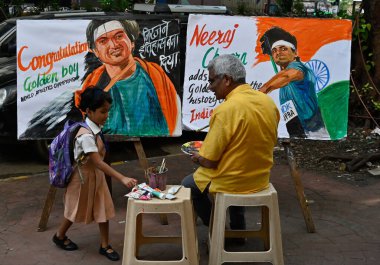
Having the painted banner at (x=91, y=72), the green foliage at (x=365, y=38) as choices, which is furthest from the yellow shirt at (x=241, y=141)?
the green foliage at (x=365, y=38)

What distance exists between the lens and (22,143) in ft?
22.9

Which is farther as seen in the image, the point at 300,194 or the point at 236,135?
the point at 300,194

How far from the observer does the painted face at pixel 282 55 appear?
4586mm

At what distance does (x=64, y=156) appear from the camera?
3.91 m

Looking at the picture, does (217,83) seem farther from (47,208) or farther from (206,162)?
(47,208)

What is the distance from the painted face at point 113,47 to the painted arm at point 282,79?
118 cm

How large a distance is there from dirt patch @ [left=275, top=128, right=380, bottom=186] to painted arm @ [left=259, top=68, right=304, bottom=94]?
190 cm

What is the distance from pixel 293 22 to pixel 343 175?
2295 millimetres

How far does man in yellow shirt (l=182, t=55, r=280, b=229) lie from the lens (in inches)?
140

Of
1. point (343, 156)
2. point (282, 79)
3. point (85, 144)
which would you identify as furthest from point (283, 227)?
point (343, 156)

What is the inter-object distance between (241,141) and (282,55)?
1294mm

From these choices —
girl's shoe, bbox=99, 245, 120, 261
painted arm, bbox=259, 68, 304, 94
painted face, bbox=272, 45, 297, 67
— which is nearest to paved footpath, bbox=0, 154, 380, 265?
girl's shoe, bbox=99, 245, 120, 261

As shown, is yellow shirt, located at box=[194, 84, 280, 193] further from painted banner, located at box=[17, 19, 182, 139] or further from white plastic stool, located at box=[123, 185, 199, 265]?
painted banner, located at box=[17, 19, 182, 139]

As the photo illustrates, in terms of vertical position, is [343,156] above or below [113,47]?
below
